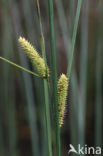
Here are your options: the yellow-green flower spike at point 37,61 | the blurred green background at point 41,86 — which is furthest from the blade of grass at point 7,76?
the yellow-green flower spike at point 37,61

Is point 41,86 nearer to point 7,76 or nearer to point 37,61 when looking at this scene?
point 7,76

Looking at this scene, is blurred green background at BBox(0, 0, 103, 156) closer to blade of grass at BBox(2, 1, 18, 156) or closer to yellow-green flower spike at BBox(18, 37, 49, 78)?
blade of grass at BBox(2, 1, 18, 156)

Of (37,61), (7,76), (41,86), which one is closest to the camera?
(37,61)

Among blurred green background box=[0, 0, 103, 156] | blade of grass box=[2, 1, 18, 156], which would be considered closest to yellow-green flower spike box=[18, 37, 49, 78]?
blurred green background box=[0, 0, 103, 156]

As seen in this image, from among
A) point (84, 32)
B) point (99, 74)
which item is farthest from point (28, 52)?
point (99, 74)

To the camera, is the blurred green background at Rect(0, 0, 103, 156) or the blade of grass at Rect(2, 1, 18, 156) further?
the blade of grass at Rect(2, 1, 18, 156)

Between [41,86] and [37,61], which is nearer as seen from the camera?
[37,61]

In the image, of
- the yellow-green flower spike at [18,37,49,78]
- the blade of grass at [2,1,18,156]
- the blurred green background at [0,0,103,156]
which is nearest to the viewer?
the yellow-green flower spike at [18,37,49,78]

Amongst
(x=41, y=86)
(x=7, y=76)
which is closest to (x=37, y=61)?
(x=41, y=86)

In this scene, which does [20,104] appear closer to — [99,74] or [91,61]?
[91,61]

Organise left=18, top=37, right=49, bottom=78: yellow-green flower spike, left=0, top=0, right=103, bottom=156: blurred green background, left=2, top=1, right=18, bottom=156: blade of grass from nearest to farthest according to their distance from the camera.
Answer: left=18, top=37, right=49, bottom=78: yellow-green flower spike < left=0, top=0, right=103, bottom=156: blurred green background < left=2, top=1, right=18, bottom=156: blade of grass

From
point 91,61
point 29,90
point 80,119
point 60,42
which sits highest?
point 60,42
